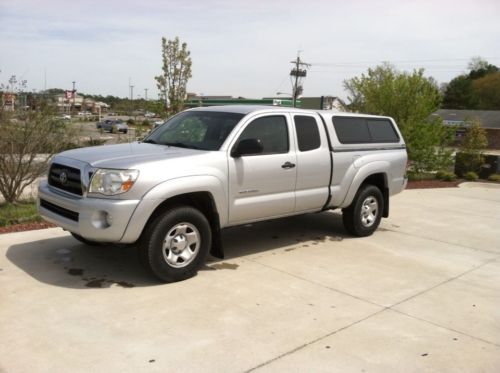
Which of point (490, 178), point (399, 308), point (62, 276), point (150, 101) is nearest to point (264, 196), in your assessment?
point (399, 308)

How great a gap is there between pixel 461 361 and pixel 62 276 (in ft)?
12.6

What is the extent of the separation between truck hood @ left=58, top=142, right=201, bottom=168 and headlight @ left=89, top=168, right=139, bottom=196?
3.2 inches

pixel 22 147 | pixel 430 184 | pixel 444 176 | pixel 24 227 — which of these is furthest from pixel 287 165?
pixel 444 176

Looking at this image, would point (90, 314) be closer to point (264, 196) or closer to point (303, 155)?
point (264, 196)

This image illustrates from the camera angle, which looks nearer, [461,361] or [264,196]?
[461,361]

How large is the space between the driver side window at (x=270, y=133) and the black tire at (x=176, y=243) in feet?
3.87

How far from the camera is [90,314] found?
14.3 ft

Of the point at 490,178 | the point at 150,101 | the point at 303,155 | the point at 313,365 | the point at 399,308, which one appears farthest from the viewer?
the point at 490,178

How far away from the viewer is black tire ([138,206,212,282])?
499cm

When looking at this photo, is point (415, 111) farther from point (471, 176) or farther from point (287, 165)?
point (287, 165)

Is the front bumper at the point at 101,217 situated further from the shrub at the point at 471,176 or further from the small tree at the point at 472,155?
the small tree at the point at 472,155

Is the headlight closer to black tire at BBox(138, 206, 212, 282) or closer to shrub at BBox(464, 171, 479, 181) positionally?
black tire at BBox(138, 206, 212, 282)

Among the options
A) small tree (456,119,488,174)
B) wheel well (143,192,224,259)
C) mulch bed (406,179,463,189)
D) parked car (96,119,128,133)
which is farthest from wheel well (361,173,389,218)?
parked car (96,119,128,133)

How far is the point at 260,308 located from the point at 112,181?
184 centimetres
